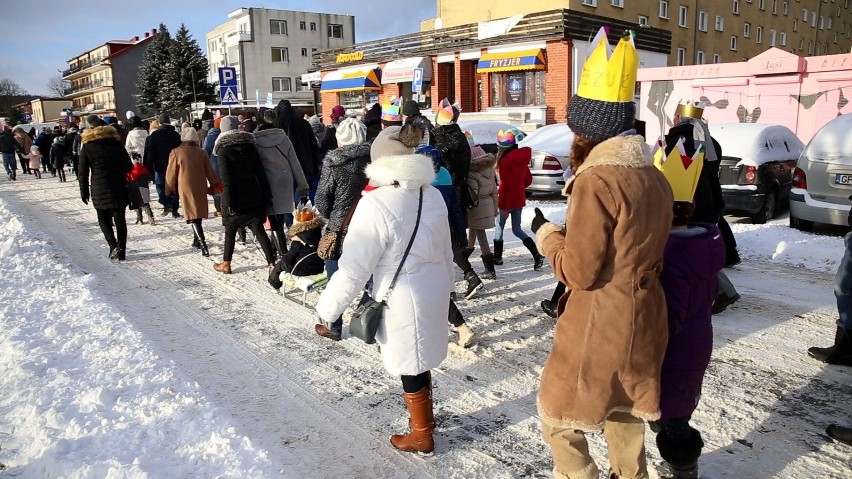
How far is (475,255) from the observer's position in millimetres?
7711

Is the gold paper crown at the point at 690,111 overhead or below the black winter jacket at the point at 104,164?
overhead

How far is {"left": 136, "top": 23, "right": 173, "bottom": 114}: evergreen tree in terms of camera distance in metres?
45.5

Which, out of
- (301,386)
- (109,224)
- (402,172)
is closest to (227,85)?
(109,224)

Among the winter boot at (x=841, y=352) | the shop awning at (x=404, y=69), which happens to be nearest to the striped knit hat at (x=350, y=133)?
the winter boot at (x=841, y=352)

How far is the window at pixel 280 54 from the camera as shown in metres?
56.4

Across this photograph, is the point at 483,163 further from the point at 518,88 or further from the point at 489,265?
the point at 518,88

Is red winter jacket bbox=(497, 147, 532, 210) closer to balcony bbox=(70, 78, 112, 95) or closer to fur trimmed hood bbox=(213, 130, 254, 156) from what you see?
fur trimmed hood bbox=(213, 130, 254, 156)

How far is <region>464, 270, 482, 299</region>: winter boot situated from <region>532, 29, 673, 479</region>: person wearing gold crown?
3.38m

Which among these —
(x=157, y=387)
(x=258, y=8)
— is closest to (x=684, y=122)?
(x=157, y=387)

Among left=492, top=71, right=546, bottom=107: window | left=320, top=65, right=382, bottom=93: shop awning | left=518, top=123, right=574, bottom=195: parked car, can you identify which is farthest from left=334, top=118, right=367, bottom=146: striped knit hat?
left=320, top=65, right=382, bottom=93: shop awning

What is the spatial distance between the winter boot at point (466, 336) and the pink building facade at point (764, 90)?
14.2 m

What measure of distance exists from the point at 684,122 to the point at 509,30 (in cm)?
1848

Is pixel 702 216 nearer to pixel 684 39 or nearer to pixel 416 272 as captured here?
pixel 416 272

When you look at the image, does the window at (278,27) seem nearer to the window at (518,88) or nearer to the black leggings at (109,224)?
the window at (518,88)
